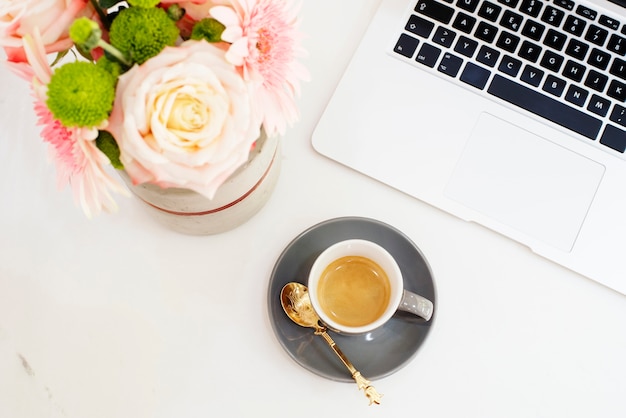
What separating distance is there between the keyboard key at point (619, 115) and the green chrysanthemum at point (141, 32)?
53cm

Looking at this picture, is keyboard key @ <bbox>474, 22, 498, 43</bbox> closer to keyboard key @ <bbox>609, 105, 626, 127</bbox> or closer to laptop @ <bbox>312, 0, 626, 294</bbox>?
laptop @ <bbox>312, 0, 626, 294</bbox>

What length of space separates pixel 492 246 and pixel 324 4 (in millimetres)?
366

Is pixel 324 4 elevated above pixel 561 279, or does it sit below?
above

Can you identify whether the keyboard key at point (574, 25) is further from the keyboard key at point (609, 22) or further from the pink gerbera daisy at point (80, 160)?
the pink gerbera daisy at point (80, 160)

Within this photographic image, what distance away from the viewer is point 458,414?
613mm

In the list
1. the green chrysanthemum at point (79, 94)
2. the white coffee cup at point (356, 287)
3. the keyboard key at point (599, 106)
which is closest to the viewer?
the green chrysanthemum at point (79, 94)

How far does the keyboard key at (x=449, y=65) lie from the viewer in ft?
2.20

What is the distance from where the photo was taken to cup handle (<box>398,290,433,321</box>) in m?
0.56

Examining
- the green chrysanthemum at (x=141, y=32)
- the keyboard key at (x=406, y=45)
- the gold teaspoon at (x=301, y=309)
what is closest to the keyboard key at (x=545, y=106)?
the keyboard key at (x=406, y=45)

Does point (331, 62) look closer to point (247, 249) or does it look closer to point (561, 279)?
point (247, 249)

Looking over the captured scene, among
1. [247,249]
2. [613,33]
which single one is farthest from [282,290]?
[613,33]

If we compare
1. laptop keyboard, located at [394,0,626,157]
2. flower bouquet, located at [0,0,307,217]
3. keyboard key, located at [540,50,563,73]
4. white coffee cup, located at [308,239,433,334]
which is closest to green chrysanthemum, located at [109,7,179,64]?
flower bouquet, located at [0,0,307,217]

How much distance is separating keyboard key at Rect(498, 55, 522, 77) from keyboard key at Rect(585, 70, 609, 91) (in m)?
0.08

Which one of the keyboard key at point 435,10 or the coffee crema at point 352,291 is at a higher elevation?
the keyboard key at point 435,10
